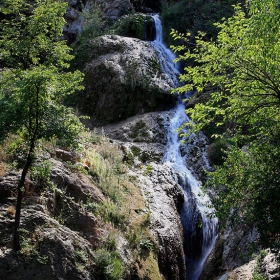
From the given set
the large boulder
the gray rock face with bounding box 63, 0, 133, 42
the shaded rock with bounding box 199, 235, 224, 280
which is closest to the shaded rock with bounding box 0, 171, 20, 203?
the shaded rock with bounding box 199, 235, 224, 280

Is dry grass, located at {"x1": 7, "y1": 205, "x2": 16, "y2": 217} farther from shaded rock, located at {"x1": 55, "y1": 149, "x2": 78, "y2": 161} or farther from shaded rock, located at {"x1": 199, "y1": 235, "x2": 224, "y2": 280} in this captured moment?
shaded rock, located at {"x1": 199, "y1": 235, "x2": 224, "y2": 280}

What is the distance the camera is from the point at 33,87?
207 inches

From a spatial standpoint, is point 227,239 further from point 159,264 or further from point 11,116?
point 11,116

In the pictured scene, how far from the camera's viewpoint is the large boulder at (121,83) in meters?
17.2

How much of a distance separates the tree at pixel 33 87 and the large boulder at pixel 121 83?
10400mm

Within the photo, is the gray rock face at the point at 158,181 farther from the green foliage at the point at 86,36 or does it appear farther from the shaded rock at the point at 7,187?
the green foliage at the point at 86,36

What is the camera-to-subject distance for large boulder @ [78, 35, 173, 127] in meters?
17.2

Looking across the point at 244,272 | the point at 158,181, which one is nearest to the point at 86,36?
the point at 158,181

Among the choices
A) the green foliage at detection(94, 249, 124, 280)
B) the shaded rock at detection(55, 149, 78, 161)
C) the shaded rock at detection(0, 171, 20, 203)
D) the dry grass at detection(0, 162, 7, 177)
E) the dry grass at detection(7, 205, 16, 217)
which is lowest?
the green foliage at detection(94, 249, 124, 280)

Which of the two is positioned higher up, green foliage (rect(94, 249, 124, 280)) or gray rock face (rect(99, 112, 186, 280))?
gray rock face (rect(99, 112, 186, 280))

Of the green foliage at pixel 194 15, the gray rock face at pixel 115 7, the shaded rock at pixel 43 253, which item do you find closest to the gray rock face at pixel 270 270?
the shaded rock at pixel 43 253

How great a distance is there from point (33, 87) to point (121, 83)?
41.6 feet

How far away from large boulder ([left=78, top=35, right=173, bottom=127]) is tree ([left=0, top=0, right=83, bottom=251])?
10.4m

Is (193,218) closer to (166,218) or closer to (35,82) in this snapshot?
(166,218)
